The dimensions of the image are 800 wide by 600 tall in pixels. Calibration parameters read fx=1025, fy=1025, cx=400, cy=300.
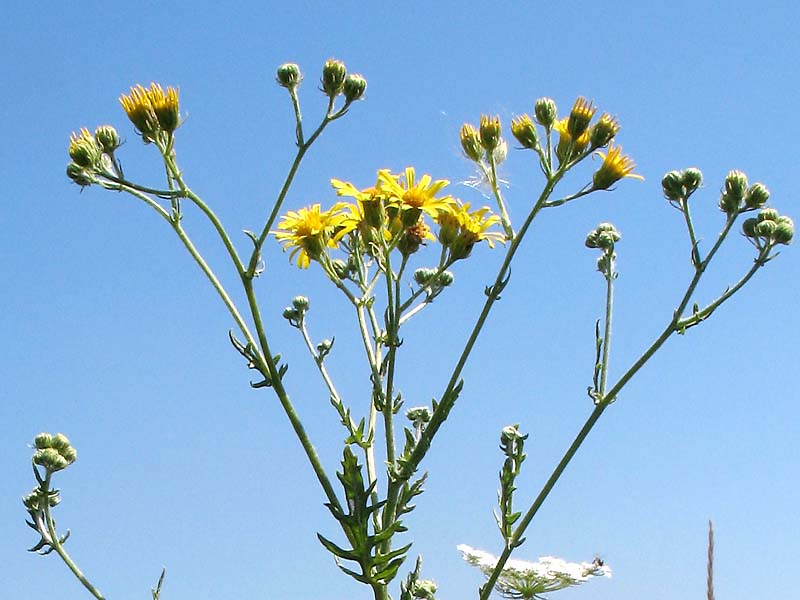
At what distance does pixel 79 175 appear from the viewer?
11.0ft

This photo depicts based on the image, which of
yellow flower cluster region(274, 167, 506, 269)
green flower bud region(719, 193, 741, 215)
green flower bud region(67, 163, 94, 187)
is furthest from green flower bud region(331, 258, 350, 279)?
green flower bud region(719, 193, 741, 215)

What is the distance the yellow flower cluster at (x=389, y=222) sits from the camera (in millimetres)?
3420

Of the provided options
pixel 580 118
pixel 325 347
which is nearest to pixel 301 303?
pixel 325 347

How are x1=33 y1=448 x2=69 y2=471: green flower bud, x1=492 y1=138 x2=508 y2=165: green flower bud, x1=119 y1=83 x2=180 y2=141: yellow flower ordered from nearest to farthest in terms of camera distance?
x1=119 y1=83 x2=180 y2=141: yellow flower
x1=492 y1=138 x2=508 y2=165: green flower bud
x1=33 y1=448 x2=69 y2=471: green flower bud

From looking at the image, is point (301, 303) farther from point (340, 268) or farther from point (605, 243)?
point (605, 243)

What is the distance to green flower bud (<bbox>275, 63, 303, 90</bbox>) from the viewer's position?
143 inches

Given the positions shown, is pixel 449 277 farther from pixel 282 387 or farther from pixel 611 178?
pixel 282 387

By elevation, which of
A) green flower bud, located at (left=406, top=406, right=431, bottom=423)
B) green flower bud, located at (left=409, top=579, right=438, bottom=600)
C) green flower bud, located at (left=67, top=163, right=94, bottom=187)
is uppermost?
green flower bud, located at (left=67, top=163, right=94, bottom=187)

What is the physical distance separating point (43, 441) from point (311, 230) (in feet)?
6.48

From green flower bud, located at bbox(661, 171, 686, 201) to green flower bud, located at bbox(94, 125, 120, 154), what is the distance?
2051 mm

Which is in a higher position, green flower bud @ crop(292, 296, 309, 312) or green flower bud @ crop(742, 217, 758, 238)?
green flower bud @ crop(292, 296, 309, 312)

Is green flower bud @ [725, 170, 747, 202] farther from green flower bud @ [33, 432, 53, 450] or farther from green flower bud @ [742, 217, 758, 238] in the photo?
green flower bud @ [33, 432, 53, 450]

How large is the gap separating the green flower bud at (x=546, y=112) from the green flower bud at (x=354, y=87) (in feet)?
2.05

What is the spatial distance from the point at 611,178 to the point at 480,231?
48cm
